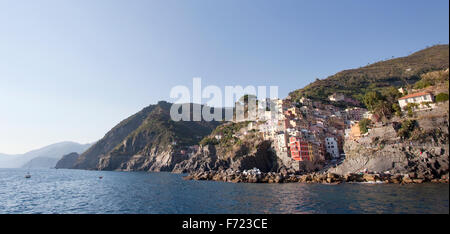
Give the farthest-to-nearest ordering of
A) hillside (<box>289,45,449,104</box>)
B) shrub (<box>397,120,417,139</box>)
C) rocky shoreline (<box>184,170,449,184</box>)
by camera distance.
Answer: hillside (<box>289,45,449,104</box>) < shrub (<box>397,120,417,139</box>) < rocky shoreline (<box>184,170,449,184</box>)

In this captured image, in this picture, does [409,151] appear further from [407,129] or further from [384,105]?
[384,105]

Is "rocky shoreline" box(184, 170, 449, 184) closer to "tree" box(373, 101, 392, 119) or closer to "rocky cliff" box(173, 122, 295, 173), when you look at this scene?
"rocky cliff" box(173, 122, 295, 173)

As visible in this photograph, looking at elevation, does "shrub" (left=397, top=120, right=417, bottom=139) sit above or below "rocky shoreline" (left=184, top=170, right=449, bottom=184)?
above

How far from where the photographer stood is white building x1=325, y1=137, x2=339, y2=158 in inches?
2616

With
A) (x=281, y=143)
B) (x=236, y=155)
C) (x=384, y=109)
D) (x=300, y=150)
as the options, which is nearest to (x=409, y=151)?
(x=384, y=109)

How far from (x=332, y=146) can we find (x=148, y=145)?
4109 inches

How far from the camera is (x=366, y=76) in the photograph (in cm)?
13562

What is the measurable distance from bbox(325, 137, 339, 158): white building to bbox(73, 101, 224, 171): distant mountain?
228 feet

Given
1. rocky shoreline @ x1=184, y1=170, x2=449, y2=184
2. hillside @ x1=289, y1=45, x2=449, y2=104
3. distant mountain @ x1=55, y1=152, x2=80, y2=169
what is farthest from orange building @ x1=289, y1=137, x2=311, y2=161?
distant mountain @ x1=55, y1=152, x2=80, y2=169

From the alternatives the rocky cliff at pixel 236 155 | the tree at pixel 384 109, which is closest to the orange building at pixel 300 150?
the rocky cliff at pixel 236 155

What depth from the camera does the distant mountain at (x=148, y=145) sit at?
115625 millimetres
